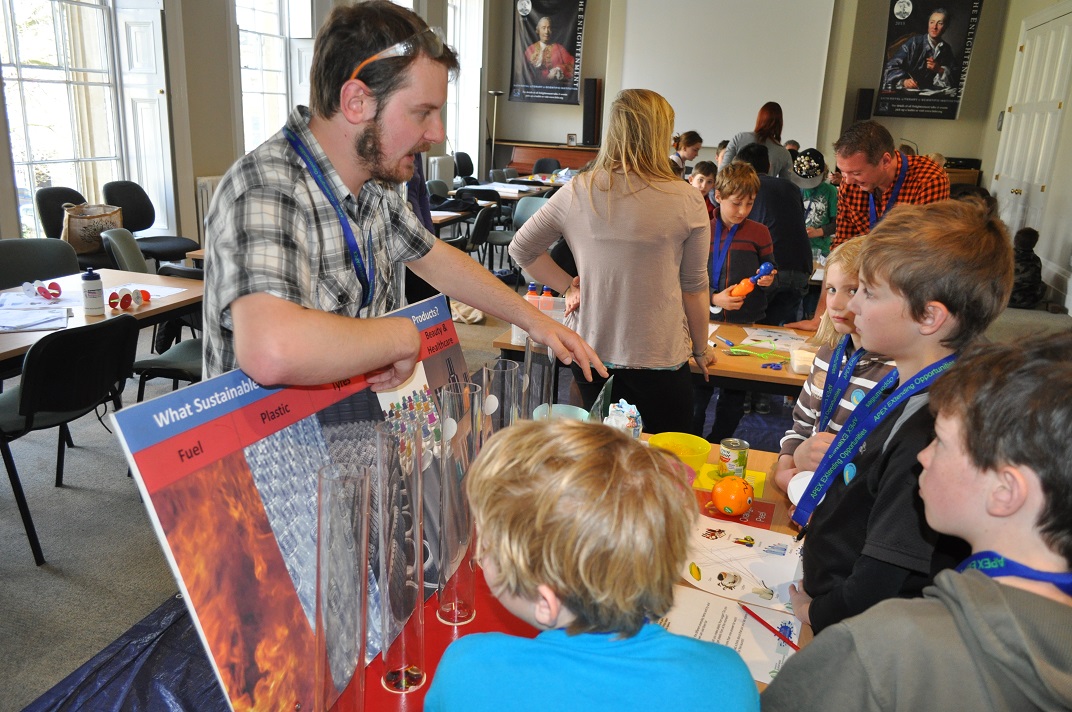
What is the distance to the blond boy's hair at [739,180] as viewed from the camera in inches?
130

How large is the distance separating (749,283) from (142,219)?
4724 millimetres

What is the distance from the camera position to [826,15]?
33.1 feet

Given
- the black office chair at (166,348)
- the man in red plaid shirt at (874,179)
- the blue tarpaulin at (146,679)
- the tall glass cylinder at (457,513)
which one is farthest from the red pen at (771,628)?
the black office chair at (166,348)

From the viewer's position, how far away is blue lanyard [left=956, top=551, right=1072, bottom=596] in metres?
0.83

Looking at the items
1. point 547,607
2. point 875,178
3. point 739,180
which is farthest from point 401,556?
point 875,178

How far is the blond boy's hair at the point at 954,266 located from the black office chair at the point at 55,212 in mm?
4967

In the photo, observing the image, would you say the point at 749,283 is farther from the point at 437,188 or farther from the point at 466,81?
the point at 466,81

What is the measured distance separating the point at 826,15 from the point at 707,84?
1.69m

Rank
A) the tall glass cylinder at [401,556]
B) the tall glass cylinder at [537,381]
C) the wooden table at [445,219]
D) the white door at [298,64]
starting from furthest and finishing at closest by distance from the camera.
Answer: the white door at [298,64] → the wooden table at [445,219] → the tall glass cylinder at [537,381] → the tall glass cylinder at [401,556]

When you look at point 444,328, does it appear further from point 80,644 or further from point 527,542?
point 80,644

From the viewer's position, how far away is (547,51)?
476 inches

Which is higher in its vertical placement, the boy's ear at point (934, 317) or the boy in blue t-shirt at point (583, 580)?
the boy's ear at point (934, 317)

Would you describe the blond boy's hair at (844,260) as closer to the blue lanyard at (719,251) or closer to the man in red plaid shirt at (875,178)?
the blue lanyard at (719,251)

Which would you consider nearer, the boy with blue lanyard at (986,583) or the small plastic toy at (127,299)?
the boy with blue lanyard at (986,583)
